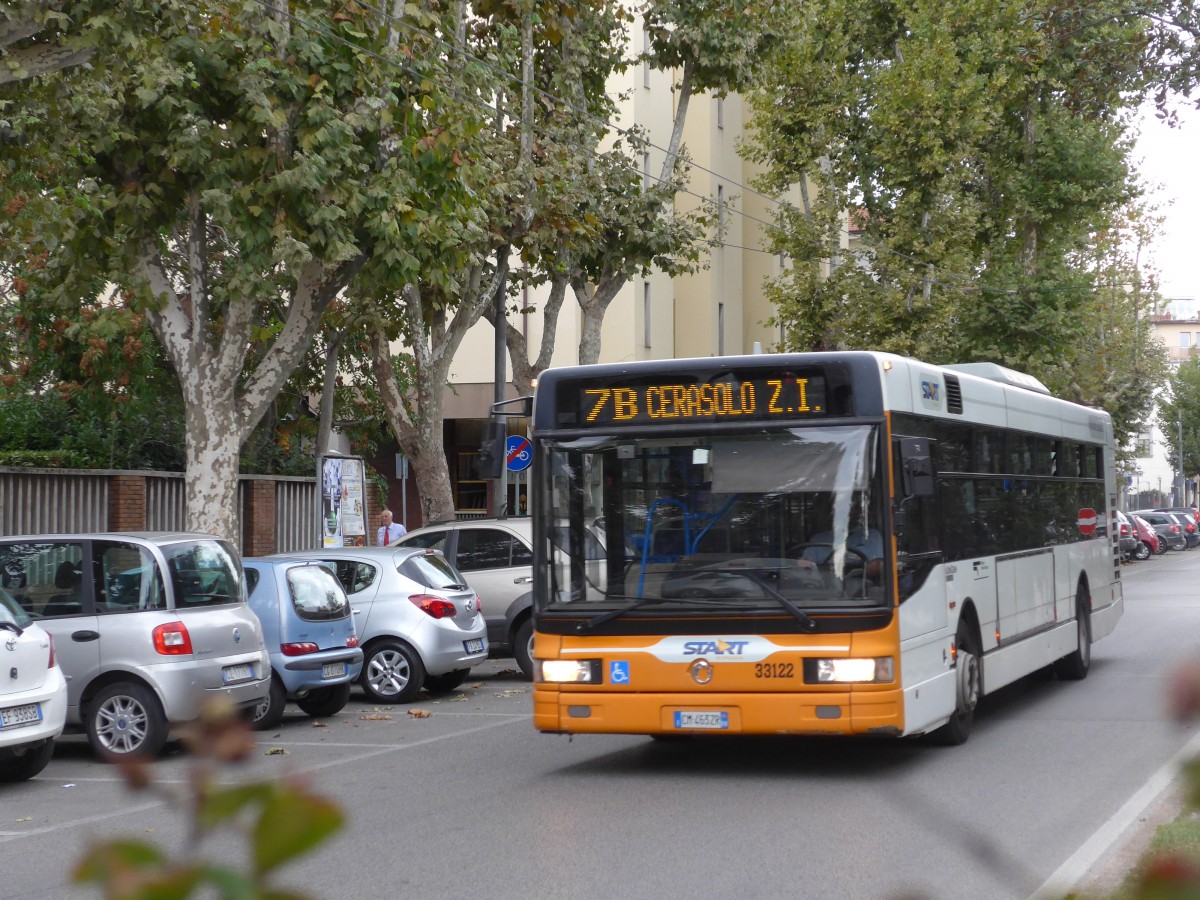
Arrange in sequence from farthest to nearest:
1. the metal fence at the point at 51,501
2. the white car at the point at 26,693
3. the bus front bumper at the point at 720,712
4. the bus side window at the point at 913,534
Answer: the metal fence at the point at 51,501, the white car at the point at 26,693, the bus side window at the point at 913,534, the bus front bumper at the point at 720,712

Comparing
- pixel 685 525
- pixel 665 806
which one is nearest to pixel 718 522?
pixel 685 525

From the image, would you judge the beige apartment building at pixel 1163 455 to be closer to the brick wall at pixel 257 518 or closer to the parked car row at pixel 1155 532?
the parked car row at pixel 1155 532

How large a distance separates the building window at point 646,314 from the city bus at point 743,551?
95.7ft

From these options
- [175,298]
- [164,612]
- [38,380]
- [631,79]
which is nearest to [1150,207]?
[631,79]

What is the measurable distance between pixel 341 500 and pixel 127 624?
31.7 feet

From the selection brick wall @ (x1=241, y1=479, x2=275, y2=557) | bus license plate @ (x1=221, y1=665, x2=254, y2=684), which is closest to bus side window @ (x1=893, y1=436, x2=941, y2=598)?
bus license plate @ (x1=221, y1=665, x2=254, y2=684)

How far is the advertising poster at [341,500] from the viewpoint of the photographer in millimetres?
21203

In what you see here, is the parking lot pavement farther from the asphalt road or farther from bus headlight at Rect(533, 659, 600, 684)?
bus headlight at Rect(533, 659, 600, 684)

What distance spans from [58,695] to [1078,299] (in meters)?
33.7

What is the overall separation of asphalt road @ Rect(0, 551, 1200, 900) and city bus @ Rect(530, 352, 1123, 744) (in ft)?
1.91

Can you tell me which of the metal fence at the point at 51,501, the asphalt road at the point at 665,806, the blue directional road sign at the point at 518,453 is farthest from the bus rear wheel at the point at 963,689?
the blue directional road sign at the point at 518,453

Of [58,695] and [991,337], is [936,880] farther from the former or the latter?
[991,337]

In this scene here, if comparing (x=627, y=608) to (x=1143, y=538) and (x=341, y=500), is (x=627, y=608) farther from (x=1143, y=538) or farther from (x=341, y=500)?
(x=1143, y=538)

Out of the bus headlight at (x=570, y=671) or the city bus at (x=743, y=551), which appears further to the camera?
the bus headlight at (x=570, y=671)
